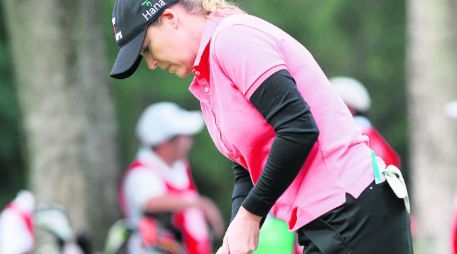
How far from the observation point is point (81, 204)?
29.3 feet

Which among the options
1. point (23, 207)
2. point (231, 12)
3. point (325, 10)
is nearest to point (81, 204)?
point (23, 207)

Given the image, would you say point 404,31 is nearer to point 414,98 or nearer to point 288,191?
point 414,98

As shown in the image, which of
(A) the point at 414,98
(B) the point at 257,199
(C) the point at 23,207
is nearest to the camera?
(B) the point at 257,199

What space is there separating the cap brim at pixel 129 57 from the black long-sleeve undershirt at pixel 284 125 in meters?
0.38

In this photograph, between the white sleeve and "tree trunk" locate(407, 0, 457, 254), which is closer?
the white sleeve

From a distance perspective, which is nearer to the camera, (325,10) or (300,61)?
(300,61)

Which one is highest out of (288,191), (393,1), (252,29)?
(252,29)

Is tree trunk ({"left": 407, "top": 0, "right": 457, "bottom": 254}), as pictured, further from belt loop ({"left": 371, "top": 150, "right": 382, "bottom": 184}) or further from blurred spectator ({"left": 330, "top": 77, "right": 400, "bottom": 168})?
belt loop ({"left": 371, "top": 150, "right": 382, "bottom": 184})

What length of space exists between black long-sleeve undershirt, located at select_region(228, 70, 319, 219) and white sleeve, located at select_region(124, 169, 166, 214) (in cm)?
543

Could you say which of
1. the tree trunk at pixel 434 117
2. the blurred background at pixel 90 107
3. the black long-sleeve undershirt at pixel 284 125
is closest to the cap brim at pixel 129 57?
the black long-sleeve undershirt at pixel 284 125

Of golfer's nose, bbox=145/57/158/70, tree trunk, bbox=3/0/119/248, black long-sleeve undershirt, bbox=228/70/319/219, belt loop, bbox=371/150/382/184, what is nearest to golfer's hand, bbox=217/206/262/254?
black long-sleeve undershirt, bbox=228/70/319/219

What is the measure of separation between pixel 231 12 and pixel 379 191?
665 mm

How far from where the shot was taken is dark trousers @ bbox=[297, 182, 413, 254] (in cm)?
307

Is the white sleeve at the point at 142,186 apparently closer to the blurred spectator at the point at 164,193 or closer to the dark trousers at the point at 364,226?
the blurred spectator at the point at 164,193
